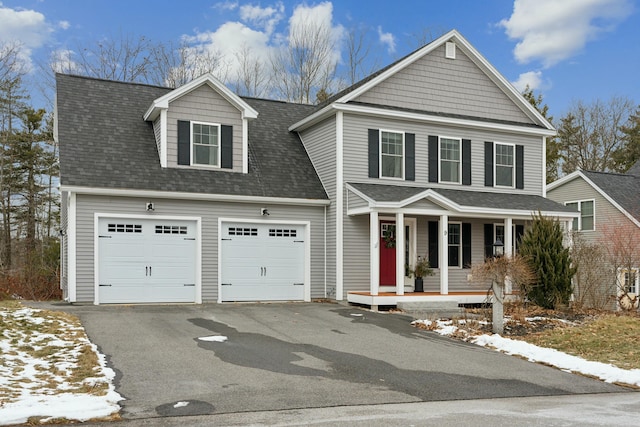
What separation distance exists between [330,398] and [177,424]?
2.07 metres

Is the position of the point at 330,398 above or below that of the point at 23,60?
below

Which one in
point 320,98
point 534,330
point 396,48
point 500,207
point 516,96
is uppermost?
point 396,48

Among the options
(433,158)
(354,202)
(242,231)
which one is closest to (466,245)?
(433,158)

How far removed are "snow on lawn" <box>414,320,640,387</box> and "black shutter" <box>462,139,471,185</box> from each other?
721 centimetres

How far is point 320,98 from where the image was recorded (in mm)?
33656

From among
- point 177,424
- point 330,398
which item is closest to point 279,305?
point 330,398

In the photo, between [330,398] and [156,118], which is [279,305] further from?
[330,398]

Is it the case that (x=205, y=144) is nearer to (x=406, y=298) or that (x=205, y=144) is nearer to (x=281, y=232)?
(x=281, y=232)

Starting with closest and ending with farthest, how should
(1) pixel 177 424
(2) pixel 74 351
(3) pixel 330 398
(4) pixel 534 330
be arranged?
(1) pixel 177 424
(3) pixel 330 398
(2) pixel 74 351
(4) pixel 534 330

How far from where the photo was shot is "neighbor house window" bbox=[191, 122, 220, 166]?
17453 millimetres

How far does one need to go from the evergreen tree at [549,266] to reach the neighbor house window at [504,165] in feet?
11.2

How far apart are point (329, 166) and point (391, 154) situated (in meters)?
1.88

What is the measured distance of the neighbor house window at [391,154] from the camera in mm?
18484

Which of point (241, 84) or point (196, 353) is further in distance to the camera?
point (241, 84)
